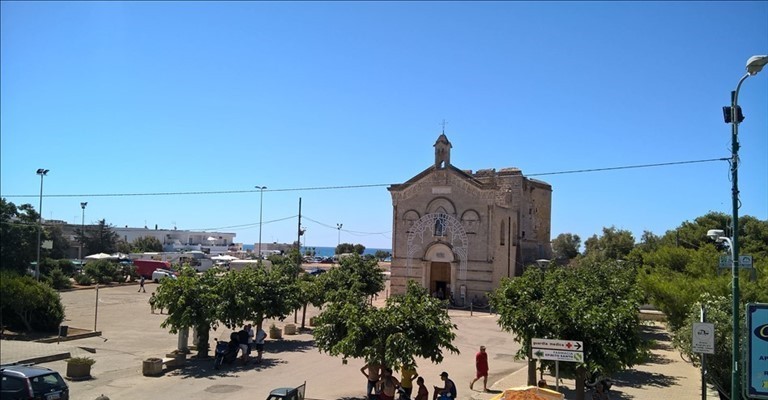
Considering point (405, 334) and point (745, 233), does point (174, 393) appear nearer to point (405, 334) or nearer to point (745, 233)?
point (405, 334)

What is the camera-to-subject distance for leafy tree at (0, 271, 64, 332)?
24.5 metres

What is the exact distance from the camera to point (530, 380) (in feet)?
55.1

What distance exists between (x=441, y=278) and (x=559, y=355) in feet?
111

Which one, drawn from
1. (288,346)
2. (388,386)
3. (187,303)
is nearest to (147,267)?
(288,346)

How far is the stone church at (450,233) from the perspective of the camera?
44.4 metres

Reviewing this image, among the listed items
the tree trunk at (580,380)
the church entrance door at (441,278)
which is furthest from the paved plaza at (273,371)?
the church entrance door at (441,278)

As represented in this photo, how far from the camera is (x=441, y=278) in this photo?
46.6 m

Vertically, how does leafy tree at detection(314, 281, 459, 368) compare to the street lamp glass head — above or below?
below

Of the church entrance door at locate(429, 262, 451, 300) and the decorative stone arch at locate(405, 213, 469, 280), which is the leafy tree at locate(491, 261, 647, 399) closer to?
the decorative stone arch at locate(405, 213, 469, 280)

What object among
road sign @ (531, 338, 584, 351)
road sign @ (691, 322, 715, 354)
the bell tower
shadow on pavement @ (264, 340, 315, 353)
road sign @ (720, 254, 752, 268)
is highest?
the bell tower

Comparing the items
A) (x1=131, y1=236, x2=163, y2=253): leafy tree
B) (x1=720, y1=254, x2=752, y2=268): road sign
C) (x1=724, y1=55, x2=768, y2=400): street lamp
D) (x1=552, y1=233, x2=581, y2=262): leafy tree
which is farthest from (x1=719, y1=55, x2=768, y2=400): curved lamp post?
(x1=131, y1=236, x2=163, y2=253): leafy tree

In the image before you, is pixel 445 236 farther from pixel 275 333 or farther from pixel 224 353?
pixel 224 353

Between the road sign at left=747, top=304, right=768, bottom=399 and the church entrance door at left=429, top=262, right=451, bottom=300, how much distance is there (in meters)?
34.6

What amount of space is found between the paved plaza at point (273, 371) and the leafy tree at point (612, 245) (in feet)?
106
